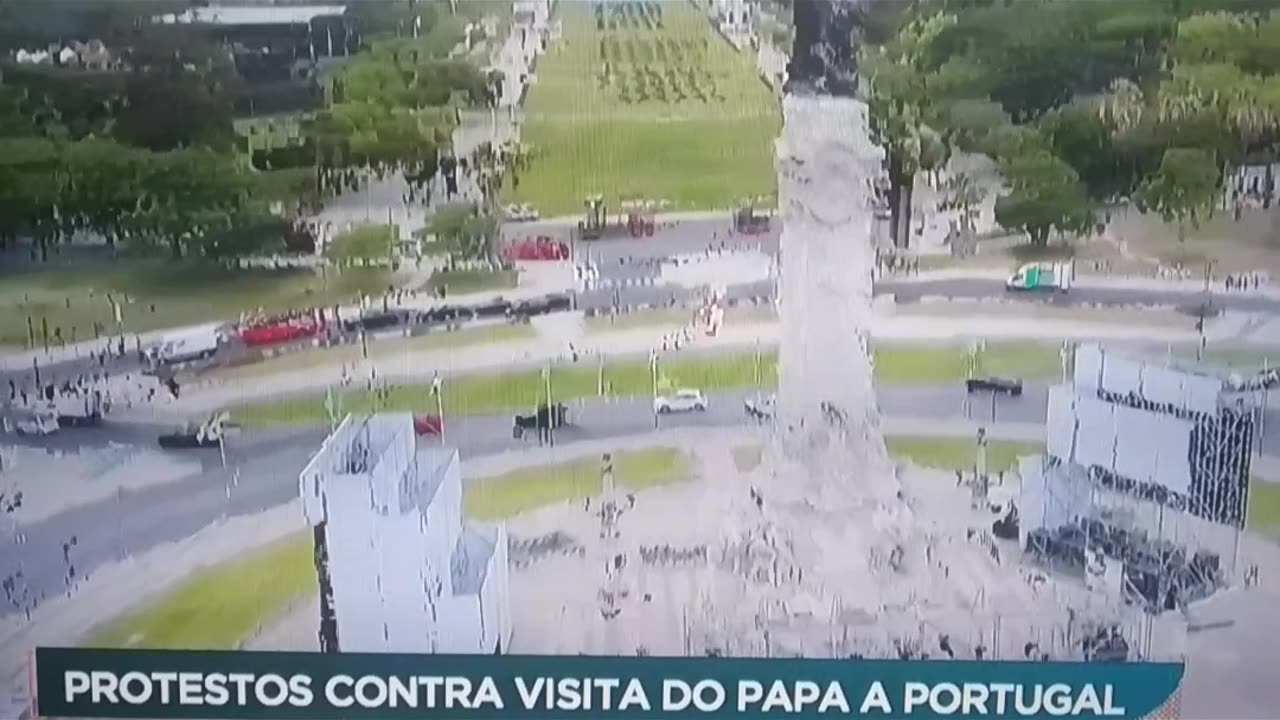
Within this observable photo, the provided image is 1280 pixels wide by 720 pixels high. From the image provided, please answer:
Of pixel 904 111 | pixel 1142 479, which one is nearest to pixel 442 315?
pixel 904 111

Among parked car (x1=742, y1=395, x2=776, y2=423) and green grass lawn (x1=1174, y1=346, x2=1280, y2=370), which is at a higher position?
green grass lawn (x1=1174, y1=346, x2=1280, y2=370)

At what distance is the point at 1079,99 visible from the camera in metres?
1.52

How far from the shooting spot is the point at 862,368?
157 cm

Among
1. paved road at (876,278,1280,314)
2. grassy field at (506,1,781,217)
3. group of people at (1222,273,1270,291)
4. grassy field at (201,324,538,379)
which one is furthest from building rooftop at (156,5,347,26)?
group of people at (1222,273,1270,291)

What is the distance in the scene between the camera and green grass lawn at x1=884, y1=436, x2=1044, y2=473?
62.0 inches

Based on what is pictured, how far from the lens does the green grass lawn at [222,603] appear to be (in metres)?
1.59

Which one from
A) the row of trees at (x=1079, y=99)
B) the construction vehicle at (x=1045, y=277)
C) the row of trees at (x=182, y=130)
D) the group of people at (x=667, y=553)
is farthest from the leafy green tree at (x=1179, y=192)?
the row of trees at (x=182, y=130)

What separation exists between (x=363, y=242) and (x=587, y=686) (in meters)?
0.56

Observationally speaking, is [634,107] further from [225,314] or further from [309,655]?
[309,655]

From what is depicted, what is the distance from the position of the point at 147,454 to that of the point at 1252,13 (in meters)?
1.28

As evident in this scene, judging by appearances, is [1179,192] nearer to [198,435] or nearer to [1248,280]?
[1248,280]

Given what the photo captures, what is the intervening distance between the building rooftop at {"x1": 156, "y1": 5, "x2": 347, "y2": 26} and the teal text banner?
697mm

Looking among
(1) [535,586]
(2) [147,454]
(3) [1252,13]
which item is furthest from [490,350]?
(3) [1252,13]

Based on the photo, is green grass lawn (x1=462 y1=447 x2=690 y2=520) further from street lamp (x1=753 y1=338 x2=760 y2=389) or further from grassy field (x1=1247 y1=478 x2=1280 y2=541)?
grassy field (x1=1247 y1=478 x2=1280 y2=541)
